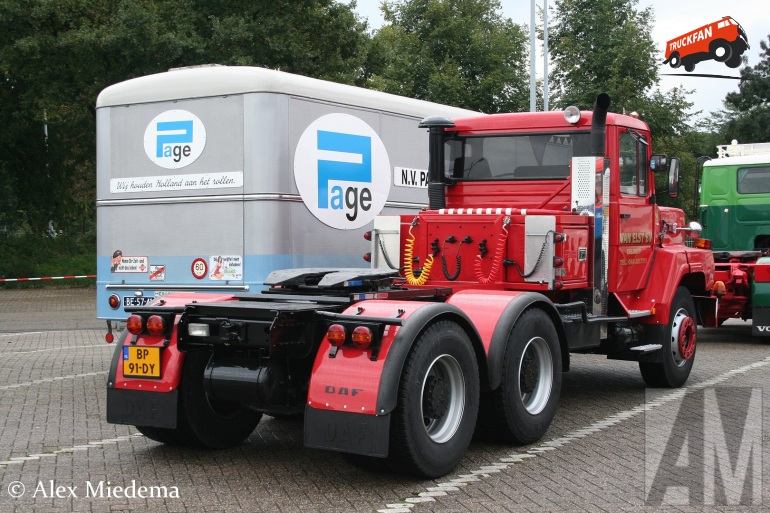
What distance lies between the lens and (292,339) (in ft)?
20.2

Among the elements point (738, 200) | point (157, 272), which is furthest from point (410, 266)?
point (738, 200)

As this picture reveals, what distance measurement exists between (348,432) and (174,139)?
5373 millimetres

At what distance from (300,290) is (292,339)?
118cm

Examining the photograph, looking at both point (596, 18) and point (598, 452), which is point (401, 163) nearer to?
point (598, 452)

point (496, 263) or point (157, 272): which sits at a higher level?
point (496, 263)

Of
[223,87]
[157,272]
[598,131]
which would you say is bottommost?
[157,272]

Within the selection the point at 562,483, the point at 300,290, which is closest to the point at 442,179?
the point at 300,290

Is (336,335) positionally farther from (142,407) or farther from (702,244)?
(702,244)

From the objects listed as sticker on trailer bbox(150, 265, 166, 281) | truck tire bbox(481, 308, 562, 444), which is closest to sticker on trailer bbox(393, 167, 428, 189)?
sticker on trailer bbox(150, 265, 166, 281)

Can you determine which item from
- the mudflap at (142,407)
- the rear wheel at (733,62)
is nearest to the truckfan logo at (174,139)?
the mudflap at (142,407)

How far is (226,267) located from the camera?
9859 mm

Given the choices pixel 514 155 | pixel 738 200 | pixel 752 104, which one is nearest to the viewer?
pixel 514 155

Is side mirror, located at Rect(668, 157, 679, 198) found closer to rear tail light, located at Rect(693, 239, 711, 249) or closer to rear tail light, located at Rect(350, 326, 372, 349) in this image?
rear tail light, located at Rect(693, 239, 711, 249)

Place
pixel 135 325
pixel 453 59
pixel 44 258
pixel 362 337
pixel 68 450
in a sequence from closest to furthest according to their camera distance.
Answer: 1. pixel 362 337
2. pixel 135 325
3. pixel 68 450
4. pixel 44 258
5. pixel 453 59
